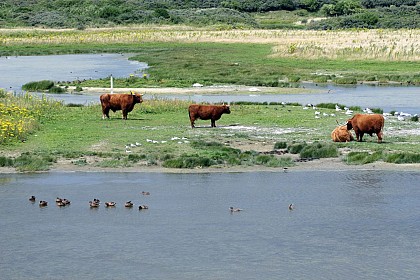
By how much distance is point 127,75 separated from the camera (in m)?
53.3

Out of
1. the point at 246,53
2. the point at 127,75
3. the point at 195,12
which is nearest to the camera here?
the point at 127,75

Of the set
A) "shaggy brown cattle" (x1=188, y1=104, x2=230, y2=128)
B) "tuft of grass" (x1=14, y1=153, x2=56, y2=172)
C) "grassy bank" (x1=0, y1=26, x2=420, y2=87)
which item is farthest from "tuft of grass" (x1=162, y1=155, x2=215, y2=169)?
"grassy bank" (x1=0, y1=26, x2=420, y2=87)

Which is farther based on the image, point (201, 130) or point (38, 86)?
point (38, 86)

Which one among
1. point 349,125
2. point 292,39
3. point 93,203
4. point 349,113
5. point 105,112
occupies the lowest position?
point 93,203

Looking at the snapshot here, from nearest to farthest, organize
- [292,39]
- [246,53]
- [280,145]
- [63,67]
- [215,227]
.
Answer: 1. [215,227]
2. [280,145]
3. [63,67]
4. [246,53]
5. [292,39]

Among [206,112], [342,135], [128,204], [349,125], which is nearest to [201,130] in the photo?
[206,112]

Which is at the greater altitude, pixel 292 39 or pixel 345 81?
pixel 292 39

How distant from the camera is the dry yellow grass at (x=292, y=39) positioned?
206 ft

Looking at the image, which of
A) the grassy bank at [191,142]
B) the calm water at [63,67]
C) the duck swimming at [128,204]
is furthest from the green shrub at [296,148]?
the calm water at [63,67]

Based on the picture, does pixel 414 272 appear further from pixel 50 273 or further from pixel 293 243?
pixel 50 273

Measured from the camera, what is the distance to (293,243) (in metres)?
16.0

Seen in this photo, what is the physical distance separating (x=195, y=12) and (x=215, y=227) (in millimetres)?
116885

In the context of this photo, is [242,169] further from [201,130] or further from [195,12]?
[195,12]

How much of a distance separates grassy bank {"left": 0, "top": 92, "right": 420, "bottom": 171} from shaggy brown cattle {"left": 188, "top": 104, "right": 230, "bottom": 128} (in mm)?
332
